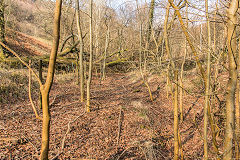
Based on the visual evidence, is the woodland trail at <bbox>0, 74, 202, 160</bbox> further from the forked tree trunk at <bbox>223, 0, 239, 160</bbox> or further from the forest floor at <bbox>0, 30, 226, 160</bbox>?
the forked tree trunk at <bbox>223, 0, 239, 160</bbox>

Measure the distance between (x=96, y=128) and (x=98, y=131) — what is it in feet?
0.55

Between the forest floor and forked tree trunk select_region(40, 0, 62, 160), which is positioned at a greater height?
forked tree trunk select_region(40, 0, 62, 160)

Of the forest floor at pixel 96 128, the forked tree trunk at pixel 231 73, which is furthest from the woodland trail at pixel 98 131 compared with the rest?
the forked tree trunk at pixel 231 73

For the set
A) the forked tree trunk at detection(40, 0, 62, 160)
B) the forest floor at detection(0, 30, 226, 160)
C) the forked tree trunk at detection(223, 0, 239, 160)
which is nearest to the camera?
the forked tree trunk at detection(40, 0, 62, 160)

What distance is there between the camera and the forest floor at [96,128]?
149 inches

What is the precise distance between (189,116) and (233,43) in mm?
5154

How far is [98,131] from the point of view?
4.91 meters

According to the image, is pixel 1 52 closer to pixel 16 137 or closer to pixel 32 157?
pixel 16 137

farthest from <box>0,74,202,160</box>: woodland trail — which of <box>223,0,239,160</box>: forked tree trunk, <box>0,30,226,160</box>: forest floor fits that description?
<box>223,0,239,160</box>: forked tree trunk

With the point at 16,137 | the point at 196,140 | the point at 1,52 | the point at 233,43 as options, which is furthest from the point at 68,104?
the point at 1,52

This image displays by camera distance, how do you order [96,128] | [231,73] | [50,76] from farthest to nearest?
[96,128], [231,73], [50,76]

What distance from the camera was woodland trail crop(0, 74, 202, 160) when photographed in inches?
150

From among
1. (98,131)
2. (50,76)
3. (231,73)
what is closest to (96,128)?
(98,131)

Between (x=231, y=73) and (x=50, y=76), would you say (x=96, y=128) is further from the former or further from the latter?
(x=231, y=73)
